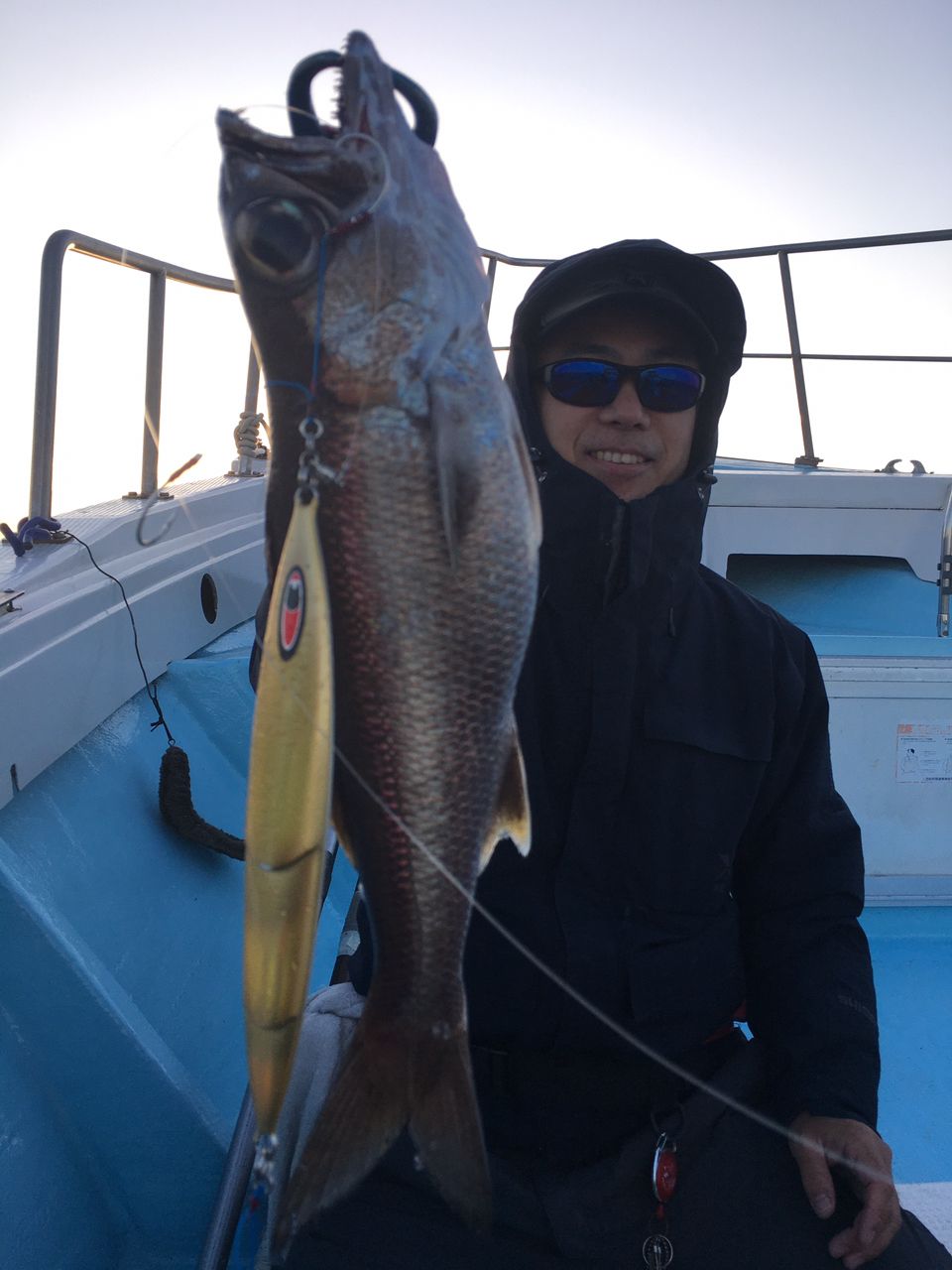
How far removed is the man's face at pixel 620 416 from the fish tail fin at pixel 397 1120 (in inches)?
44.6

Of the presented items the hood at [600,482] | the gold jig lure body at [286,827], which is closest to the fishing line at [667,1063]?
the gold jig lure body at [286,827]

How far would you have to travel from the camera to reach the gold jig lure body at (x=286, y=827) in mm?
756

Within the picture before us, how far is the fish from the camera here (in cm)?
93

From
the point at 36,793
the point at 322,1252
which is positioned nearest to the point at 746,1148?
the point at 322,1252

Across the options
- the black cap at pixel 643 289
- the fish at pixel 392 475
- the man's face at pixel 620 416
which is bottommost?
the fish at pixel 392 475

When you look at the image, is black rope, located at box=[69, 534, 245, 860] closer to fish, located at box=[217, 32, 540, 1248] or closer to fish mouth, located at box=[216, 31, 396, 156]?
fish, located at box=[217, 32, 540, 1248]

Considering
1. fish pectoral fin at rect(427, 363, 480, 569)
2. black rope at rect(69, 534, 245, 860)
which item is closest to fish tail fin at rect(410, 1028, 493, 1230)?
fish pectoral fin at rect(427, 363, 480, 569)

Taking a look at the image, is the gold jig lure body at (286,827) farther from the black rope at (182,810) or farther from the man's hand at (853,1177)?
the black rope at (182,810)

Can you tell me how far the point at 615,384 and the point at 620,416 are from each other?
73 mm

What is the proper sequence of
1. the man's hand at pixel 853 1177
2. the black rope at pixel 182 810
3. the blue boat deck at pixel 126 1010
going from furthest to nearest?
the black rope at pixel 182 810 < the blue boat deck at pixel 126 1010 < the man's hand at pixel 853 1177

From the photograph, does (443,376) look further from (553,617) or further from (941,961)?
(941,961)

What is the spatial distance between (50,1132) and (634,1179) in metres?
1.14

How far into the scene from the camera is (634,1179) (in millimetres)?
1744

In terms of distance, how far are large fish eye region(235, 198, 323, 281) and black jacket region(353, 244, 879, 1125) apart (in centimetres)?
86
